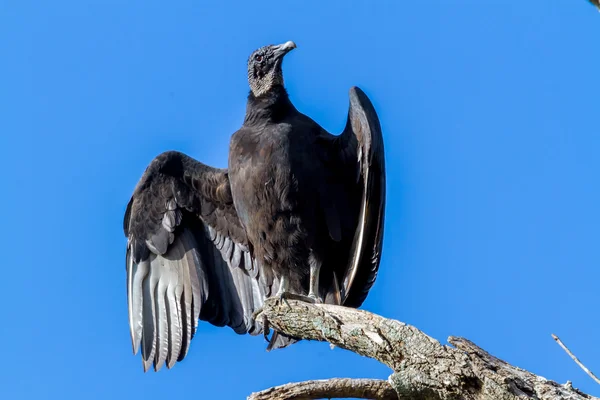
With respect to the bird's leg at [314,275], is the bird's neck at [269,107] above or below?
above

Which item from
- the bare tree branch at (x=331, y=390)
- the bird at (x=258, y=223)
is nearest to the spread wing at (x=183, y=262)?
the bird at (x=258, y=223)

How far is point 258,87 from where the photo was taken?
639cm

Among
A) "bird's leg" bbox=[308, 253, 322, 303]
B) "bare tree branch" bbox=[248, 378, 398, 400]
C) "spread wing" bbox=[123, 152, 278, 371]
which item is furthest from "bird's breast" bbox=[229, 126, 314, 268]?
"bare tree branch" bbox=[248, 378, 398, 400]

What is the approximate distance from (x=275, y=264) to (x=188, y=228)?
1.02 m

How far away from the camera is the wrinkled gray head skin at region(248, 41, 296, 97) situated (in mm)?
6352

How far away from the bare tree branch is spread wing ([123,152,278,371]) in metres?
2.34

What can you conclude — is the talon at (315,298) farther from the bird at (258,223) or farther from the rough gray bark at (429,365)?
the rough gray bark at (429,365)

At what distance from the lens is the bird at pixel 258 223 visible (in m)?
5.63

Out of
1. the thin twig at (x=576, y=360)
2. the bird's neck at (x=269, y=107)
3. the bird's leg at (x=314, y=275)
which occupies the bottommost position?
the thin twig at (x=576, y=360)

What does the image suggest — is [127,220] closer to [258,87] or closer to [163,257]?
[163,257]

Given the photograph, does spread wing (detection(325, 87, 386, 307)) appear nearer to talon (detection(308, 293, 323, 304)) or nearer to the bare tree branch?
talon (detection(308, 293, 323, 304))

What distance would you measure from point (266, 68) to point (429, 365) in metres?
3.23

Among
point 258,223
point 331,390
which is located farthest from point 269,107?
point 331,390

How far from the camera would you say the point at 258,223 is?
5.78 metres
